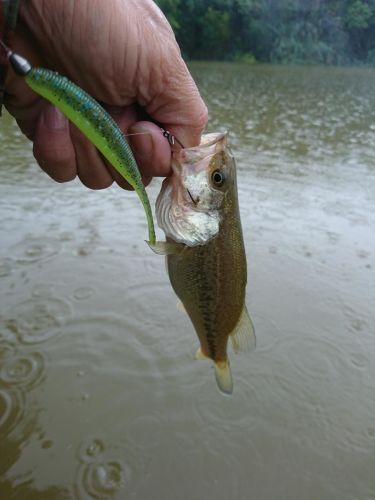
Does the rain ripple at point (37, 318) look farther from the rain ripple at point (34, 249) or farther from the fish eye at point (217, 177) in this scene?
the fish eye at point (217, 177)

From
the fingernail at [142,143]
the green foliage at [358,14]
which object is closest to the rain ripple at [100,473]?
the fingernail at [142,143]

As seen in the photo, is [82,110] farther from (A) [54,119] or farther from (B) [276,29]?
(B) [276,29]

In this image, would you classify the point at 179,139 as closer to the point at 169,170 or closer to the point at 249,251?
the point at 169,170

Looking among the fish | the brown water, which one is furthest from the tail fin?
the brown water

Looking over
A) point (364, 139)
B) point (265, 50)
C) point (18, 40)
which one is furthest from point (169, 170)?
point (265, 50)

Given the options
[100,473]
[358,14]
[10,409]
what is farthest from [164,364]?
[358,14]

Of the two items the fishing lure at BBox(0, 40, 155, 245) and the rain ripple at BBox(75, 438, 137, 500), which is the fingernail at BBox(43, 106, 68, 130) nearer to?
the fishing lure at BBox(0, 40, 155, 245)
